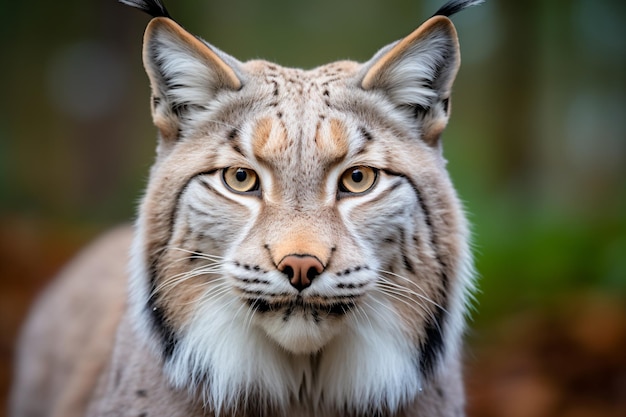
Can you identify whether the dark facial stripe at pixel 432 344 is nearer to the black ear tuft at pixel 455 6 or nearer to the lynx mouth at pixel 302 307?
the lynx mouth at pixel 302 307

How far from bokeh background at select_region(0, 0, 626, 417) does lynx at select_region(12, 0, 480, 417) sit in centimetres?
270

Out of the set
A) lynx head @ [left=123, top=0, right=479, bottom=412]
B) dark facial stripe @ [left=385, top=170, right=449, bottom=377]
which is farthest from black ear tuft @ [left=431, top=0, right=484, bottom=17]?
dark facial stripe @ [left=385, top=170, right=449, bottom=377]

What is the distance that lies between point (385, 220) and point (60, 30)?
41.1 ft

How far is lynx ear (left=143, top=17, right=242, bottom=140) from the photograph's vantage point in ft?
11.6

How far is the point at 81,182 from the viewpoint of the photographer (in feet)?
44.2

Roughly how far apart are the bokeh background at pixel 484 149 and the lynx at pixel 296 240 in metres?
2.70

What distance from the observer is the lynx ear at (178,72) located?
11.6 feet

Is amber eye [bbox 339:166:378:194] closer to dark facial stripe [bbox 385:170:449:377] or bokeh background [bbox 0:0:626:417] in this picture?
dark facial stripe [bbox 385:170:449:377]

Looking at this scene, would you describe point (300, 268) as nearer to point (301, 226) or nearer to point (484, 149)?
point (301, 226)

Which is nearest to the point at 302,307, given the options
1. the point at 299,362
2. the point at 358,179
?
the point at 299,362

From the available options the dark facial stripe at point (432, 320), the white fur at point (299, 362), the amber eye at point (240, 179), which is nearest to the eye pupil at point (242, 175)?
the amber eye at point (240, 179)

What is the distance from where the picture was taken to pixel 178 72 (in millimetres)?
3680

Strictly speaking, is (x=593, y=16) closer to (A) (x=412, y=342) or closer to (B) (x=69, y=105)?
(A) (x=412, y=342)

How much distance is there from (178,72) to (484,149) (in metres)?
9.59
